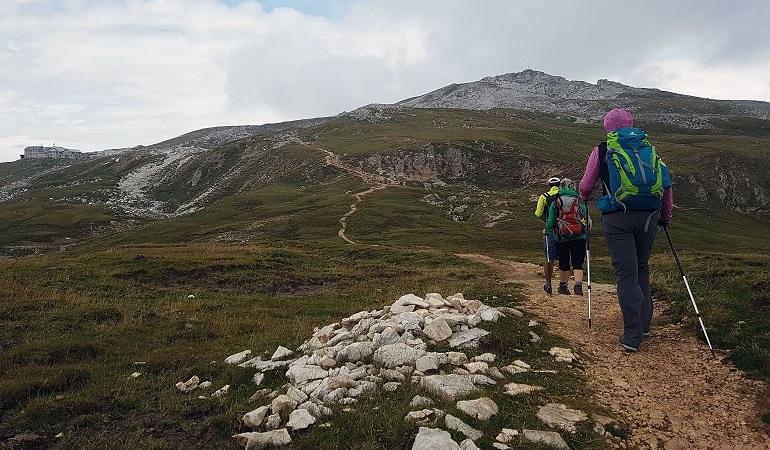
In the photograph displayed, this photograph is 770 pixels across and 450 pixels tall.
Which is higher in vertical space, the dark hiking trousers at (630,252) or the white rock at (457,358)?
the dark hiking trousers at (630,252)

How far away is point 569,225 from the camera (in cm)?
1291

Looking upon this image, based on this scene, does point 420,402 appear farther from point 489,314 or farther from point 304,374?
point 489,314

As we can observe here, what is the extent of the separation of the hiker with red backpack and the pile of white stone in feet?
9.94

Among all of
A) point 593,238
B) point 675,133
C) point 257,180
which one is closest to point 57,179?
point 257,180

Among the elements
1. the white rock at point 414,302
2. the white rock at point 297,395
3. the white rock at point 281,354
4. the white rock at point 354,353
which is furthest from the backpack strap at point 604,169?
the white rock at point 281,354

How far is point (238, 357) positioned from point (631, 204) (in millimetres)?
9246

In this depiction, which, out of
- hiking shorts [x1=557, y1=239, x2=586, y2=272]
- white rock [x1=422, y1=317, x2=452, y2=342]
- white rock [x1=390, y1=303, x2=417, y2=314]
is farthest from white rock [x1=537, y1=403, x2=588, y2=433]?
hiking shorts [x1=557, y1=239, x2=586, y2=272]

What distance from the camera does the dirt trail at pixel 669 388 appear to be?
604 cm

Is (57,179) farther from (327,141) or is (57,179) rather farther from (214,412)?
(214,412)

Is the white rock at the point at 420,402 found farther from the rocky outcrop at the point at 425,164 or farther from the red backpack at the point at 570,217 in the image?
the rocky outcrop at the point at 425,164

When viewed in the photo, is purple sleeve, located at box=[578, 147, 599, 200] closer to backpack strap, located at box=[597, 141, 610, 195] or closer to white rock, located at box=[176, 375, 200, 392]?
backpack strap, located at box=[597, 141, 610, 195]

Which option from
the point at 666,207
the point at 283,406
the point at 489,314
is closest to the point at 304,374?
the point at 283,406

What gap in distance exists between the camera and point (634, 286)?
8922 mm

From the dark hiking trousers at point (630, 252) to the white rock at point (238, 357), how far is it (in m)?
8.40
